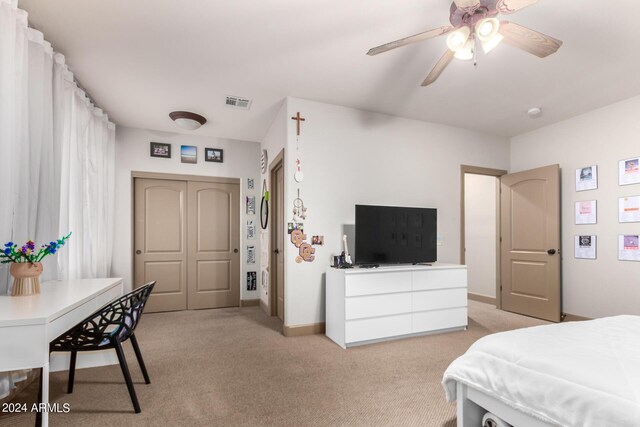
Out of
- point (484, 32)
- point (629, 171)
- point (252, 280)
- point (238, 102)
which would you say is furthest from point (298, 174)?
point (629, 171)

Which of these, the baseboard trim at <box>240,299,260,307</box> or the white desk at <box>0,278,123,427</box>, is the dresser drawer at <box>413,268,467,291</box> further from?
the white desk at <box>0,278,123,427</box>

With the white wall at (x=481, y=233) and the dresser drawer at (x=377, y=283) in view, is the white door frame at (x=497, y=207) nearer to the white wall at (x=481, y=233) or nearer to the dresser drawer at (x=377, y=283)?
the white wall at (x=481, y=233)

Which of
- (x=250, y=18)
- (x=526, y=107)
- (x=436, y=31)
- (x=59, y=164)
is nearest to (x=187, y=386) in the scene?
(x=59, y=164)

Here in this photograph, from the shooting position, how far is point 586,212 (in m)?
3.90

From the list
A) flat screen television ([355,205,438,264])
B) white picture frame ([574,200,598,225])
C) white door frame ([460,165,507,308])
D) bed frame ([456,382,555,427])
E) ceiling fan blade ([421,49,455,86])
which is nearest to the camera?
bed frame ([456,382,555,427])

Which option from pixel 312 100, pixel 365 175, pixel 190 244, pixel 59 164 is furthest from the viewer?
pixel 190 244

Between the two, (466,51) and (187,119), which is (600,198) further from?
(187,119)

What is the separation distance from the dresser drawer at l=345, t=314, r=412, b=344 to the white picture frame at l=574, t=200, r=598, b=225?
2.52 m

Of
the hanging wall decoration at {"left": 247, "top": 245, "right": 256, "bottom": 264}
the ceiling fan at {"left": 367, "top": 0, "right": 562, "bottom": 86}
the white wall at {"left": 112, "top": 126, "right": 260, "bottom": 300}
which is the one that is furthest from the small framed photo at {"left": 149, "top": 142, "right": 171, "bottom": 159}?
the ceiling fan at {"left": 367, "top": 0, "right": 562, "bottom": 86}

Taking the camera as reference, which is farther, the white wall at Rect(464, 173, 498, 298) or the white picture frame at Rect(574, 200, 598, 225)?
the white wall at Rect(464, 173, 498, 298)

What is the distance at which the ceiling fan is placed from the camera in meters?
1.77

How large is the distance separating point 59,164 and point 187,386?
2016 mm

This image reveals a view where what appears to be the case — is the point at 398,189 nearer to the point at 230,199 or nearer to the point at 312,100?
the point at 312,100

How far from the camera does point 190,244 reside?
4793mm
